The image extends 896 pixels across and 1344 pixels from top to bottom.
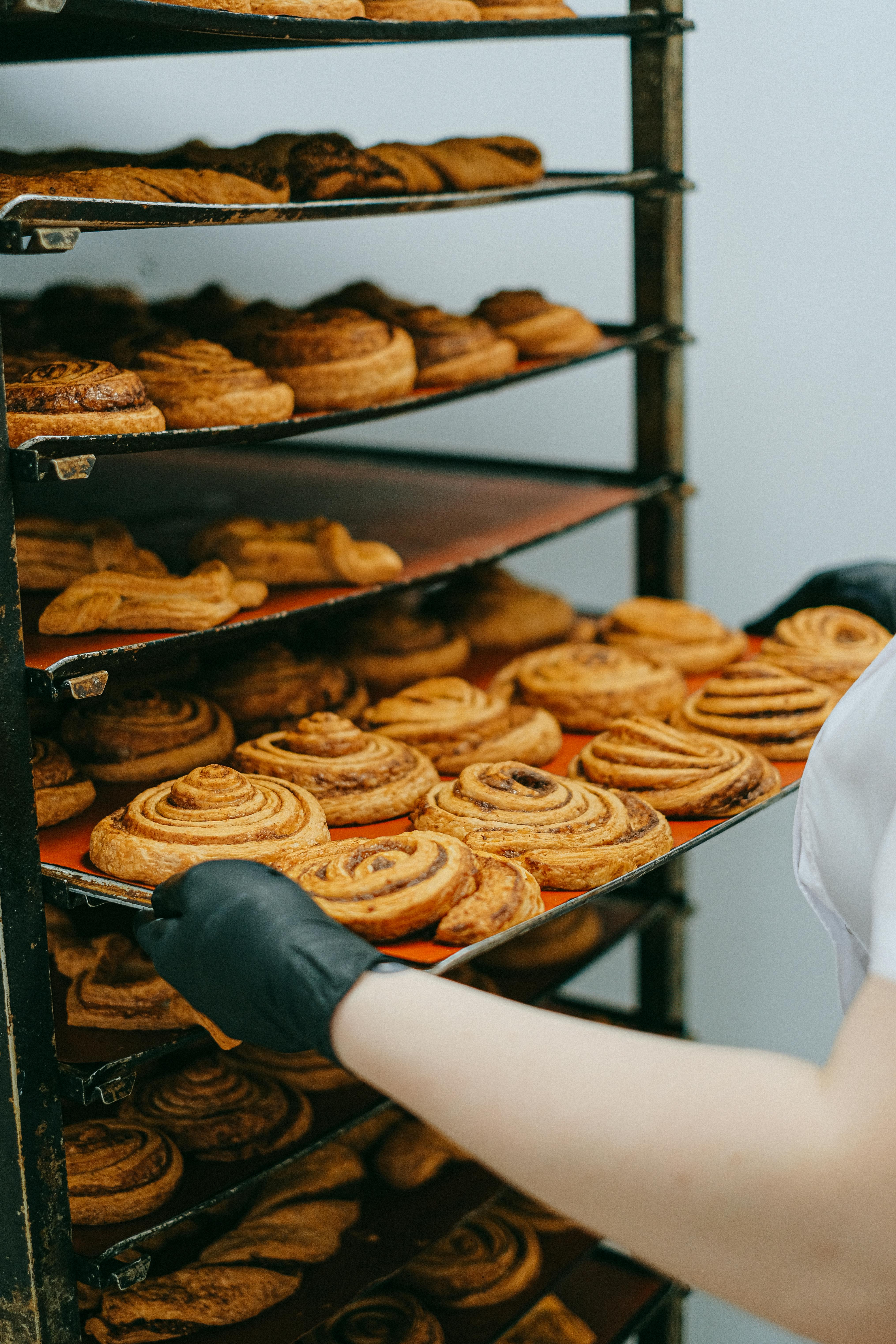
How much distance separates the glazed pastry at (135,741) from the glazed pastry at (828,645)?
114 centimetres

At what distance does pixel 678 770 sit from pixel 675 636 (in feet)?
2.32

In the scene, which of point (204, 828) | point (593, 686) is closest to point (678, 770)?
point (593, 686)

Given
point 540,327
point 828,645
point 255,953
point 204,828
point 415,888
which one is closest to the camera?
point 255,953

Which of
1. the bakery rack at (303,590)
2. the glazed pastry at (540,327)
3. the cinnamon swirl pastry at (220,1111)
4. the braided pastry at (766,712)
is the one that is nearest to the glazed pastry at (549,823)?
the bakery rack at (303,590)

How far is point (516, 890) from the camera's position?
170 cm

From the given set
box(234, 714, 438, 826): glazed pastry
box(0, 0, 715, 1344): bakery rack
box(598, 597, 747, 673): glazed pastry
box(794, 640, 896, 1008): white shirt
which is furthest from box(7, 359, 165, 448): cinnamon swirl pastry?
box(598, 597, 747, 673): glazed pastry

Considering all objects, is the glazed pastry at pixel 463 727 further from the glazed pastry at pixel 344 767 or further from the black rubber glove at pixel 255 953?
the black rubber glove at pixel 255 953

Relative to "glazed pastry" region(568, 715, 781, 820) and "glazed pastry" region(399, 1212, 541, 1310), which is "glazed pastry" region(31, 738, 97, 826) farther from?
"glazed pastry" region(399, 1212, 541, 1310)

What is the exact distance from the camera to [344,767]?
2062 millimetres

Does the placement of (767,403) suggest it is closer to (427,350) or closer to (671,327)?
(671,327)

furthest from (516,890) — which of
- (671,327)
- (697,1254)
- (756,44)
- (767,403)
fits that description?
(756,44)

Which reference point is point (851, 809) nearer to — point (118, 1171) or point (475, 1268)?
point (118, 1171)

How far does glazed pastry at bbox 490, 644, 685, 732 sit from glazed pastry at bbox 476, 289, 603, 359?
2.09ft

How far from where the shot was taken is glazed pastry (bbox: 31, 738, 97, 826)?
6.61ft
